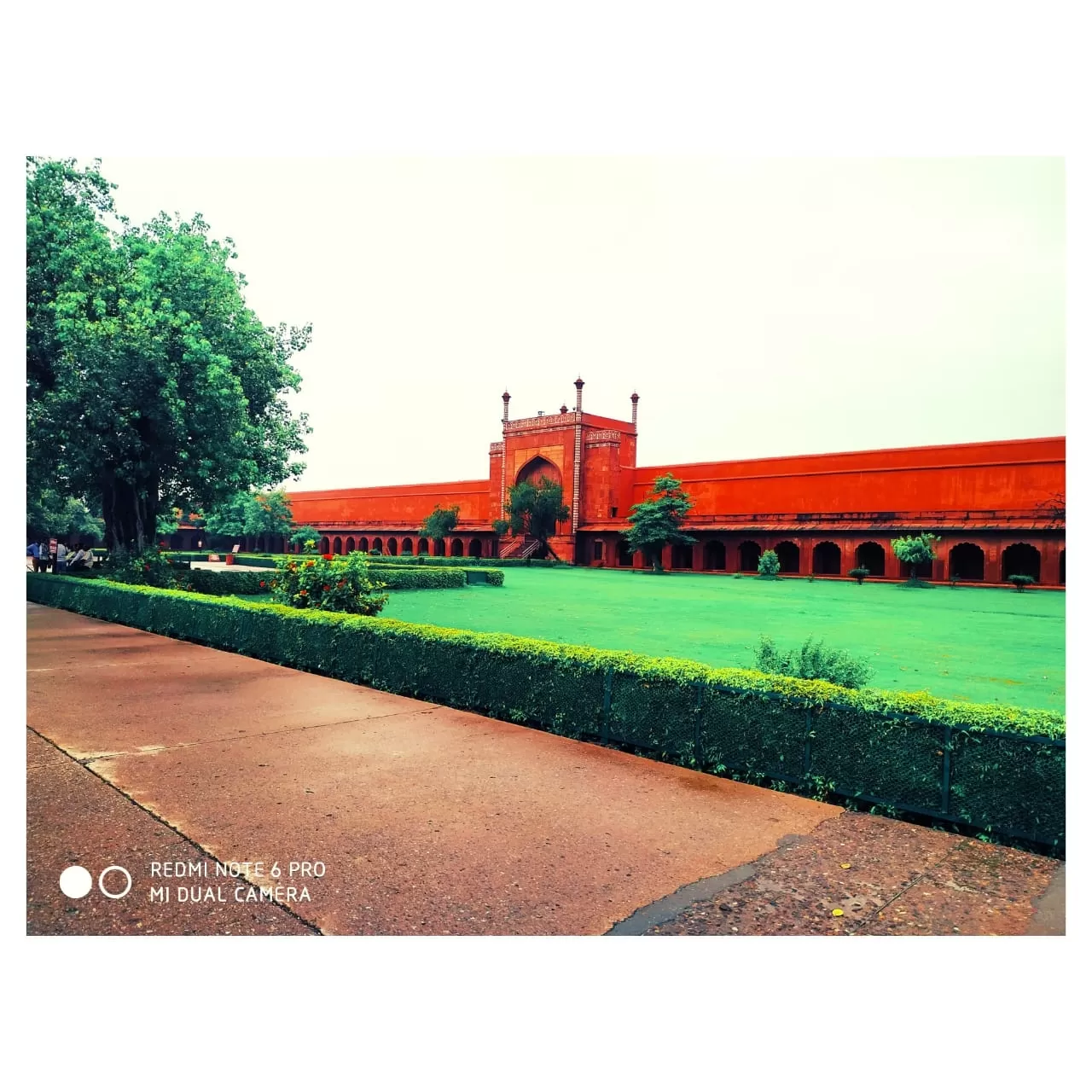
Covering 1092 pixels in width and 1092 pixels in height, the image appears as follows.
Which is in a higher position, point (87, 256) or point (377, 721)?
point (87, 256)

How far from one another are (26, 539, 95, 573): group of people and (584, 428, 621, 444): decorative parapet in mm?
24849

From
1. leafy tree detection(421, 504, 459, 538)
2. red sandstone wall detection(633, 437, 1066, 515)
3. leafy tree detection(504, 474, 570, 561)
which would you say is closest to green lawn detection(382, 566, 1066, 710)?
red sandstone wall detection(633, 437, 1066, 515)

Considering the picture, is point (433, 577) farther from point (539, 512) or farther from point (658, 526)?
point (539, 512)

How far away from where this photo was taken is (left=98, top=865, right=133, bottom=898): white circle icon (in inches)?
110

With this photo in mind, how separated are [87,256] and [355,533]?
35.6 m

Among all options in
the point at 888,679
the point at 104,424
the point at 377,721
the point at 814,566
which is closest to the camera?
the point at 377,721

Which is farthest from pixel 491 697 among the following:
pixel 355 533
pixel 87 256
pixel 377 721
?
pixel 355 533

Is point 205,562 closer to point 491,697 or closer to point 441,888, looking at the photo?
point 491,697

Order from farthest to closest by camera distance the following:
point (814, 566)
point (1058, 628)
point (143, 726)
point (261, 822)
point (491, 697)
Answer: point (814, 566) < point (1058, 628) < point (491, 697) < point (143, 726) < point (261, 822)

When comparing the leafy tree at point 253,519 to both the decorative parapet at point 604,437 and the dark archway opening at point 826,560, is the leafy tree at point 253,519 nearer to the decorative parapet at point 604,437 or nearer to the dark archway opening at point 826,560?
the decorative parapet at point 604,437

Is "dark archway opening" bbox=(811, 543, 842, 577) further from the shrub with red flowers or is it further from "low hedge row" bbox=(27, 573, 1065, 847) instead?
"low hedge row" bbox=(27, 573, 1065, 847)

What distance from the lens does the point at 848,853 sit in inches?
133

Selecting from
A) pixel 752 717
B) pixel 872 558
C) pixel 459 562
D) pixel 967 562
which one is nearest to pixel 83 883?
pixel 752 717

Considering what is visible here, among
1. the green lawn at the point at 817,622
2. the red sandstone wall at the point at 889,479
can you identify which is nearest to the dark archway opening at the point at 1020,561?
the red sandstone wall at the point at 889,479
